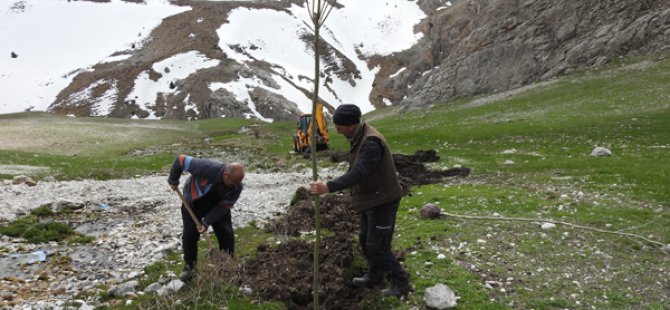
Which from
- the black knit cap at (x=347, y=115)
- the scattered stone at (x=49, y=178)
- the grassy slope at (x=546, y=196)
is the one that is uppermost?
the black knit cap at (x=347, y=115)

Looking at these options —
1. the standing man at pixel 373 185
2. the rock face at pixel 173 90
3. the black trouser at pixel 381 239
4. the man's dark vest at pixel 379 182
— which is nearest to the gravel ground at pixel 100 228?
the black trouser at pixel 381 239

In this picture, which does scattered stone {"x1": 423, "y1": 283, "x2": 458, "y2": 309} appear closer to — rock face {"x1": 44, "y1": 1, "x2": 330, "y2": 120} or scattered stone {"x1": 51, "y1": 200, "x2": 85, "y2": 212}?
scattered stone {"x1": 51, "y1": 200, "x2": 85, "y2": 212}

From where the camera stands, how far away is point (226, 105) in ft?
289

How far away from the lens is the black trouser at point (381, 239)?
8.16 meters

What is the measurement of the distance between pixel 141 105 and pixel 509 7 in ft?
237

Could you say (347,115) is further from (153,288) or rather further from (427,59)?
(427,59)

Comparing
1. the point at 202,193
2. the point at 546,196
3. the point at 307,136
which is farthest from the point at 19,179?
the point at 546,196

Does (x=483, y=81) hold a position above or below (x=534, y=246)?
above

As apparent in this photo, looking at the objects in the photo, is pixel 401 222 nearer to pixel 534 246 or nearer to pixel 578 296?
pixel 534 246

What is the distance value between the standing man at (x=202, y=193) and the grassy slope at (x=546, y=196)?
12.8 feet

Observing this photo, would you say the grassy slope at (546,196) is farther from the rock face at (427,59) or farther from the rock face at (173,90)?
the rock face at (173,90)

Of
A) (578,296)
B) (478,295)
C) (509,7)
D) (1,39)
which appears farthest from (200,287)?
(1,39)

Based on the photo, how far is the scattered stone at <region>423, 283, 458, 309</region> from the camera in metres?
8.12

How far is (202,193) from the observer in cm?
917
